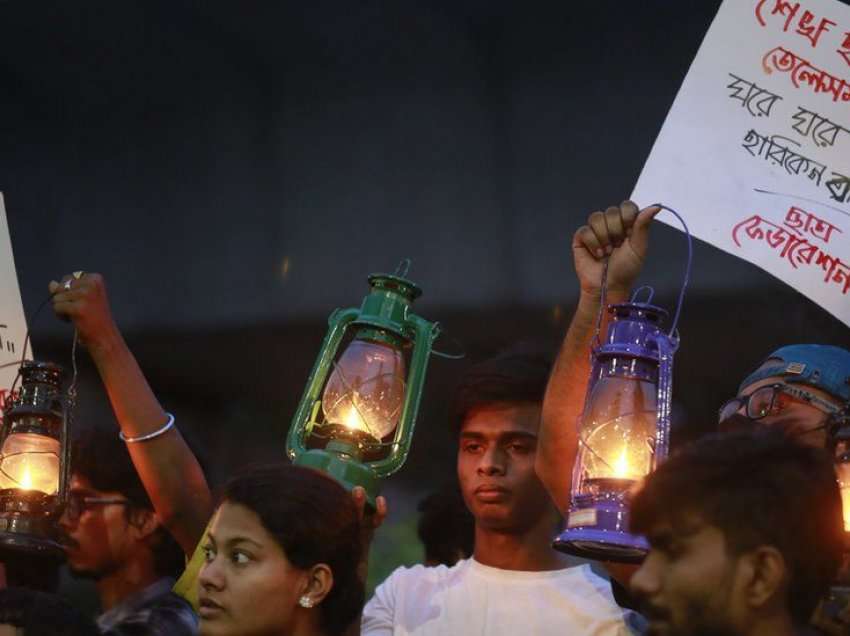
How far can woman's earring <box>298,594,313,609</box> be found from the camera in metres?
3.17

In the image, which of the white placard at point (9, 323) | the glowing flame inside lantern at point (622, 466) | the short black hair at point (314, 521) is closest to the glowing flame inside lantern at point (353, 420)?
the short black hair at point (314, 521)

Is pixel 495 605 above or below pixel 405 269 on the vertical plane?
below

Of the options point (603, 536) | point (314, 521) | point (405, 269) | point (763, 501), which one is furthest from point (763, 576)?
point (405, 269)

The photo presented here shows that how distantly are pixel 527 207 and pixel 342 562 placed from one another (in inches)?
76.6

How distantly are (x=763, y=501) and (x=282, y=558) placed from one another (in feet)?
3.54

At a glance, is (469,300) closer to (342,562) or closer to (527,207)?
(527,207)

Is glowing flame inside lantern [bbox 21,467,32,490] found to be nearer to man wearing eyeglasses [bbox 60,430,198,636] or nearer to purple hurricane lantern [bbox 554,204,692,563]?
man wearing eyeglasses [bbox 60,430,198,636]

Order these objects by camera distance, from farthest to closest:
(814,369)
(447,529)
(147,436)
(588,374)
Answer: (447,529)
(147,436)
(814,369)
(588,374)

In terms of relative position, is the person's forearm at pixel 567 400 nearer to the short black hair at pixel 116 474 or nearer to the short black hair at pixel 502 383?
the short black hair at pixel 502 383

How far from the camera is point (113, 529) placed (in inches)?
165

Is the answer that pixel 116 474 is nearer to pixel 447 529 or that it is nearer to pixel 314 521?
pixel 447 529

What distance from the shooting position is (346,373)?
354 centimetres

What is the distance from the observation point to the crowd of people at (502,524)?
95.0 inches

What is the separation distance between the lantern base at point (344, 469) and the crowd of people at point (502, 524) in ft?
0.12
